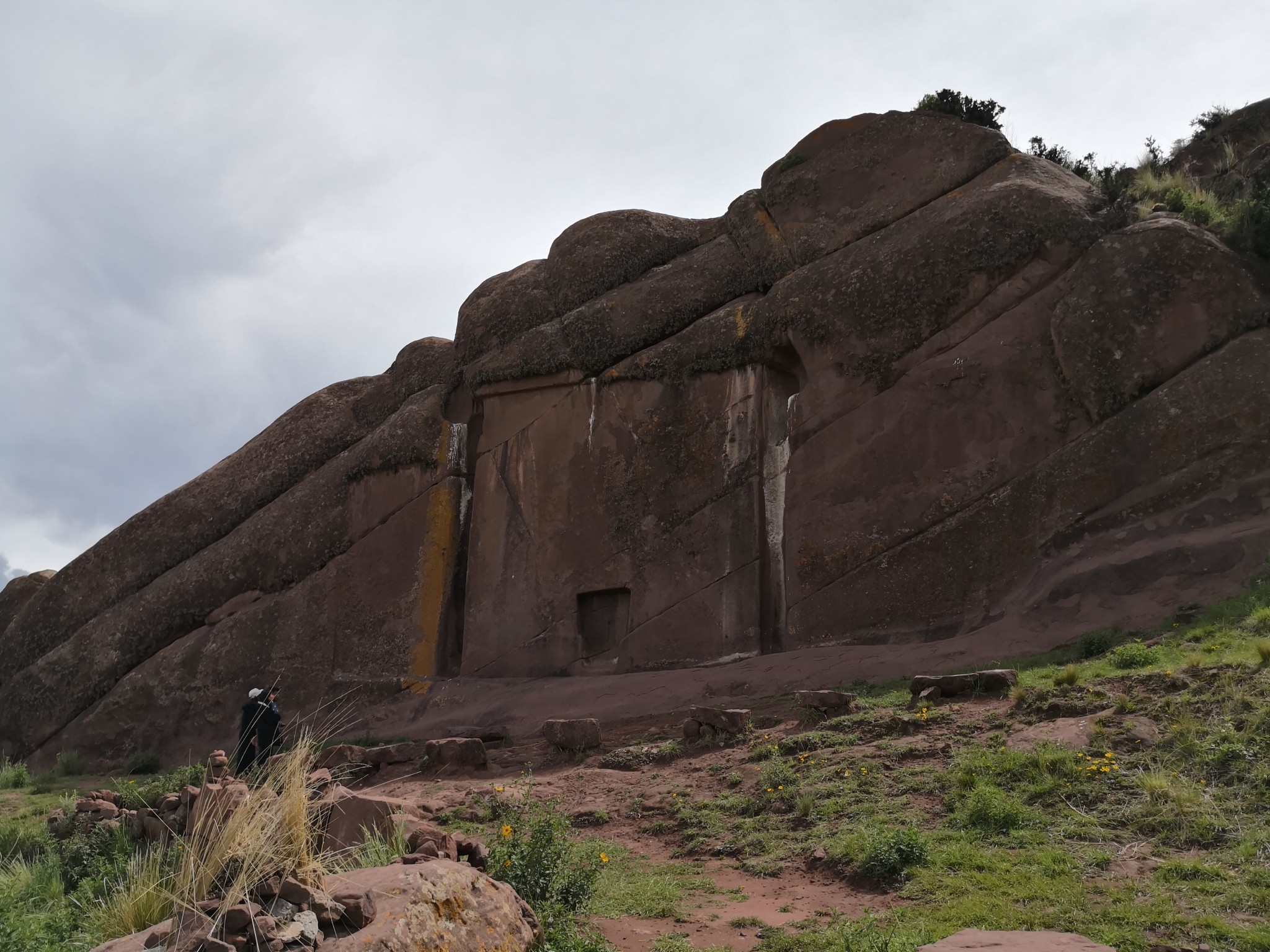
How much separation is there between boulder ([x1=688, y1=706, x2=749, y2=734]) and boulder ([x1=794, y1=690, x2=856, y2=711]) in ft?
2.12

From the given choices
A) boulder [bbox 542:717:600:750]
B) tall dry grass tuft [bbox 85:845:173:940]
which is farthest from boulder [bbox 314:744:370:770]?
tall dry grass tuft [bbox 85:845:173:940]

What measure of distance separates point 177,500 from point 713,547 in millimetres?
12503

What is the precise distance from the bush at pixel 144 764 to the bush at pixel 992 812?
15282mm

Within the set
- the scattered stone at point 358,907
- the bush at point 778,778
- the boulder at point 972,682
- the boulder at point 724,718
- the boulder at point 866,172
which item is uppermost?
the boulder at point 866,172

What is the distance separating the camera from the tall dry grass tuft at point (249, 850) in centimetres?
548

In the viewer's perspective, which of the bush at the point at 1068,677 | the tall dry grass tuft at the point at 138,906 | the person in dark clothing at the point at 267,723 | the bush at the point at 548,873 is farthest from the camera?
the person in dark clothing at the point at 267,723

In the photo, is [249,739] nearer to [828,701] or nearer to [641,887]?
[828,701]

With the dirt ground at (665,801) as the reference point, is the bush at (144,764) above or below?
below

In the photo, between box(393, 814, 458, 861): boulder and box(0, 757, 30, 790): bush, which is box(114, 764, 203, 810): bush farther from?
box(393, 814, 458, 861): boulder

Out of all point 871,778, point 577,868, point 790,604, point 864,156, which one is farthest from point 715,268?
point 577,868

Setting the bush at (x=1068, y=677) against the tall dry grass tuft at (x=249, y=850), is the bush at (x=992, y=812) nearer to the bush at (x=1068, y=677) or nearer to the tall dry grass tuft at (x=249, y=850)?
the bush at (x=1068, y=677)

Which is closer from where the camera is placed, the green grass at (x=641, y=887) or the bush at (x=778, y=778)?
the green grass at (x=641, y=887)

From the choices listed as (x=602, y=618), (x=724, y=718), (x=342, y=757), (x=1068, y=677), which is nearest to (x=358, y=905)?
(x=724, y=718)

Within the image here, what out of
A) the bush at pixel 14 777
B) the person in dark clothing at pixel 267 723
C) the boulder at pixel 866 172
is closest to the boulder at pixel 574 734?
the person in dark clothing at pixel 267 723
